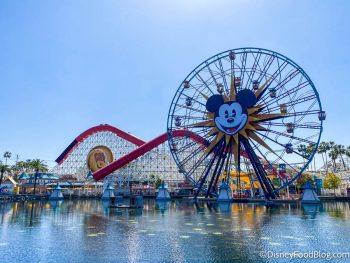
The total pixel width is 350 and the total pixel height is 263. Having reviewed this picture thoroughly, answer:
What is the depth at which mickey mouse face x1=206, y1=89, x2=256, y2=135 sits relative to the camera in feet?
111

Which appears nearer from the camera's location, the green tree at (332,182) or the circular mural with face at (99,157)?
the green tree at (332,182)

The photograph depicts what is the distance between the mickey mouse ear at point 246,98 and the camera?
110ft

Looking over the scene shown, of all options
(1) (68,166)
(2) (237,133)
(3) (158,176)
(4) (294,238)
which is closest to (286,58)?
(2) (237,133)

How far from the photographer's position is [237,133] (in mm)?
34250

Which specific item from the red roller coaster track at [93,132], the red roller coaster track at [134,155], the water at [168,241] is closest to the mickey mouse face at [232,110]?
the red roller coaster track at [134,155]

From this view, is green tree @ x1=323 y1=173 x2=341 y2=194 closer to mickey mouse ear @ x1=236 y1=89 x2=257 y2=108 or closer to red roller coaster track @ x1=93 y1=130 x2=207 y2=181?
mickey mouse ear @ x1=236 y1=89 x2=257 y2=108

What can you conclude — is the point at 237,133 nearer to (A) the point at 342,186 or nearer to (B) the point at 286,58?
(B) the point at 286,58

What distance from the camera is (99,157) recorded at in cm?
6331

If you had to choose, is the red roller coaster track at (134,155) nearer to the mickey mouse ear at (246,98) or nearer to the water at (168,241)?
the mickey mouse ear at (246,98)

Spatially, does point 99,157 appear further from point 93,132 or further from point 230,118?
point 230,118

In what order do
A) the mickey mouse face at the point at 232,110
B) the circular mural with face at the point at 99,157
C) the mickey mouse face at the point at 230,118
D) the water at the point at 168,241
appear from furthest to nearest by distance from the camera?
1. the circular mural with face at the point at 99,157
2. the mickey mouse face at the point at 230,118
3. the mickey mouse face at the point at 232,110
4. the water at the point at 168,241

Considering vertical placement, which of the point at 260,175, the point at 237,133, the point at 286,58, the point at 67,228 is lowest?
the point at 67,228

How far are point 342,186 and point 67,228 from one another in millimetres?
54119

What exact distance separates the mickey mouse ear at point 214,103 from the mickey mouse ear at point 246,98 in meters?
2.17
